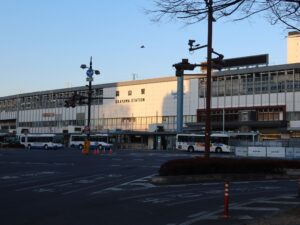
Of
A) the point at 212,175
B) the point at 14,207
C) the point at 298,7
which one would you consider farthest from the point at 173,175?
the point at 298,7

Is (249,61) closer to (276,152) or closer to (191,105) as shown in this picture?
(191,105)

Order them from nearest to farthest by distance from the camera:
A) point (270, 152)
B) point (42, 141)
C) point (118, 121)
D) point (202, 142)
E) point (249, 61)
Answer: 1. point (270, 152)
2. point (202, 142)
3. point (42, 141)
4. point (249, 61)
5. point (118, 121)

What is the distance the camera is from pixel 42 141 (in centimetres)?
8769

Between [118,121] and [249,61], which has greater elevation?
[249,61]

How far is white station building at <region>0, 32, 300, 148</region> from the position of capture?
8931 centimetres

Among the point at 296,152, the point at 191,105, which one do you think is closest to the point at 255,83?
the point at 191,105

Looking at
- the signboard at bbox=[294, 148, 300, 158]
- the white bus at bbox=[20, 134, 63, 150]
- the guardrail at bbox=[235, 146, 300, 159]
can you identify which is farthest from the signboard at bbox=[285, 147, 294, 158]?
the white bus at bbox=[20, 134, 63, 150]

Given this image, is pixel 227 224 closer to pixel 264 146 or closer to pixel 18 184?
pixel 18 184

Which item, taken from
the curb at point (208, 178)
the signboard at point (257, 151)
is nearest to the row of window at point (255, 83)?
the signboard at point (257, 151)

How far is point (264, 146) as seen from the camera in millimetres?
52250

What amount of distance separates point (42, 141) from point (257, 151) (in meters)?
45.6

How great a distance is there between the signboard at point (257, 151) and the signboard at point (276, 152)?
2.02ft

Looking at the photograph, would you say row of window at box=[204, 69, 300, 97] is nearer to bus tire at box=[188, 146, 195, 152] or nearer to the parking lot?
bus tire at box=[188, 146, 195, 152]

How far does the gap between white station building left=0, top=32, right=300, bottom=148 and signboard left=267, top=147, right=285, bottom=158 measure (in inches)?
1384
